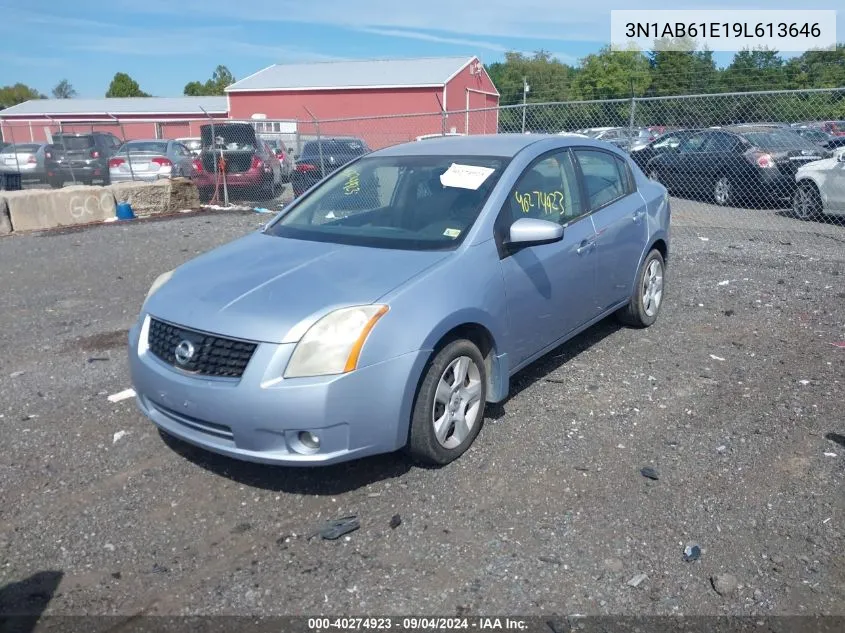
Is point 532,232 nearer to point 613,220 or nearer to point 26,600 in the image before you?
point 613,220

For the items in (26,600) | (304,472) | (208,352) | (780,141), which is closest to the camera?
(26,600)

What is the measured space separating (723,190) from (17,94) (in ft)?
350

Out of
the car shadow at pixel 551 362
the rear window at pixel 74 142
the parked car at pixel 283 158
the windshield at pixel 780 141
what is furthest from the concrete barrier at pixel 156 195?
the windshield at pixel 780 141

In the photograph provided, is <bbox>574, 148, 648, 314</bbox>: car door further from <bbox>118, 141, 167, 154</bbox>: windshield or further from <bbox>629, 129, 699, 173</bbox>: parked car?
<bbox>118, 141, 167, 154</bbox>: windshield

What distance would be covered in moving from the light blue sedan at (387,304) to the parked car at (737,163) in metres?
8.33

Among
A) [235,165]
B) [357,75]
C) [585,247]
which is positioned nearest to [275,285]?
[585,247]

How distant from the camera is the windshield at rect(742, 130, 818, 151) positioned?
39.7 ft

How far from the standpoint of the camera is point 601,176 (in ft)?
18.2

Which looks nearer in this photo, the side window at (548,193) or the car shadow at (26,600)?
the car shadow at (26,600)

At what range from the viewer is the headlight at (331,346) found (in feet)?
11.0

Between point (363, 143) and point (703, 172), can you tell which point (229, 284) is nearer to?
point (703, 172)

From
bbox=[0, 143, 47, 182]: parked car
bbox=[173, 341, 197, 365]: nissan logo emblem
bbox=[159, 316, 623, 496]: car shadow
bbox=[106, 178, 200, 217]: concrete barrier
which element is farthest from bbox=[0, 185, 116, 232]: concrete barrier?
bbox=[173, 341, 197, 365]: nissan logo emblem

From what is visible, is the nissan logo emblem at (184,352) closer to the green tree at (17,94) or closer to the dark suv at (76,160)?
the dark suv at (76,160)

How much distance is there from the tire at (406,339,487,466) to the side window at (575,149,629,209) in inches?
74.1
